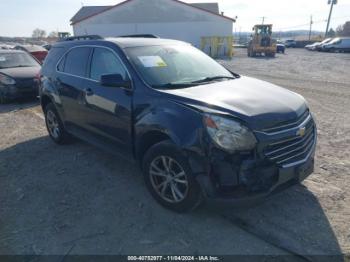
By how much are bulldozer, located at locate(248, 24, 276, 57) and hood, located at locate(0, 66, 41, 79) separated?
2618 centimetres

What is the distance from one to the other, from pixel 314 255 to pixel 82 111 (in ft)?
11.6

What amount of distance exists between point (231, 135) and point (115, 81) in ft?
5.27

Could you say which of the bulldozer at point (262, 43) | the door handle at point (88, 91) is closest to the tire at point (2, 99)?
the door handle at point (88, 91)

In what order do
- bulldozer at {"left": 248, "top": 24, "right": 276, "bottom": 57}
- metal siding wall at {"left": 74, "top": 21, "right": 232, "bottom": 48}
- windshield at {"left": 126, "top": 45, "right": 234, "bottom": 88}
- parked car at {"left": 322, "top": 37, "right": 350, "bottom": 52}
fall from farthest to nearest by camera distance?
Answer: parked car at {"left": 322, "top": 37, "right": 350, "bottom": 52}, metal siding wall at {"left": 74, "top": 21, "right": 232, "bottom": 48}, bulldozer at {"left": 248, "top": 24, "right": 276, "bottom": 57}, windshield at {"left": 126, "top": 45, "right": 234, "bottom": 88}

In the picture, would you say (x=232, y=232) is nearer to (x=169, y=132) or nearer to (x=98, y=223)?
(x=169, y=132)

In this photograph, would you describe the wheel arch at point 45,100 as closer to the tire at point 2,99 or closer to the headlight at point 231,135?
the headlight at point 231,135

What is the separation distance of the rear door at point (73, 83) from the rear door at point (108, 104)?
0.14 meters

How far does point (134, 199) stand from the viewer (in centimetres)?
390

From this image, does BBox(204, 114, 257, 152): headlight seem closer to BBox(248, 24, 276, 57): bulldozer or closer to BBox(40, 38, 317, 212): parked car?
BBox(40, 38, 317, 212): parked car

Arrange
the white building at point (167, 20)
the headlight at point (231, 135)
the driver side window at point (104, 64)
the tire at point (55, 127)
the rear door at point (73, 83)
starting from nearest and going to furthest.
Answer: the headlight at point (231, 135) → the driver side window at point (104, 64) → the rear door at point (73, 83) → the tire at point (55, 127) → the white building at point (167, 20)

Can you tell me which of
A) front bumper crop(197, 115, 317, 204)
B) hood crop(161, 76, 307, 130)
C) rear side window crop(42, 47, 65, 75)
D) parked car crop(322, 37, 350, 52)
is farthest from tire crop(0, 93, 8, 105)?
parked car crop(322, 37, 350, 52)

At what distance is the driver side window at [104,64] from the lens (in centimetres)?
407

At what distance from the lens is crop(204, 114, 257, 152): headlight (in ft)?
9.70

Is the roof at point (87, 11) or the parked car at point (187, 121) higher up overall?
the roof at point (87, 11)
